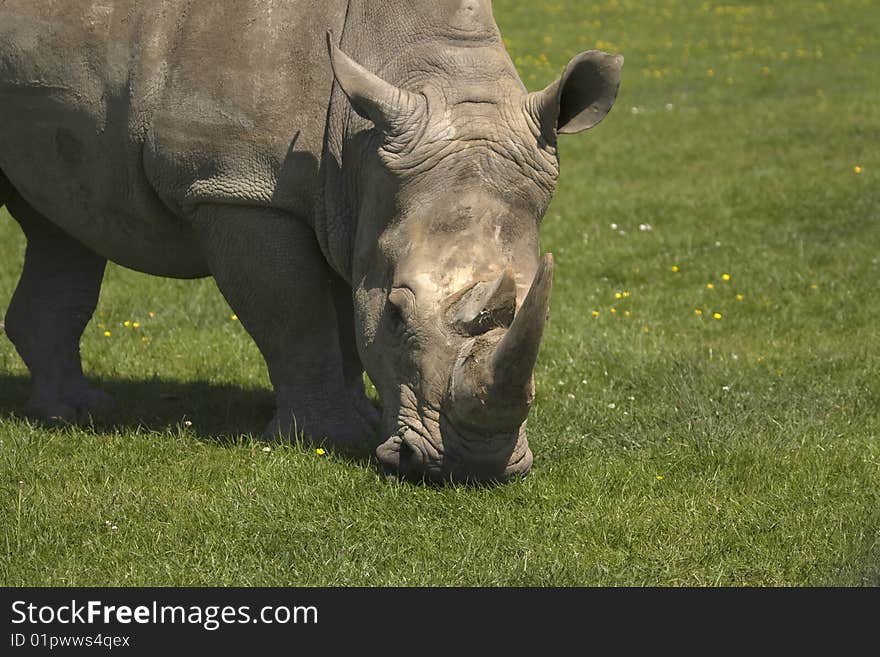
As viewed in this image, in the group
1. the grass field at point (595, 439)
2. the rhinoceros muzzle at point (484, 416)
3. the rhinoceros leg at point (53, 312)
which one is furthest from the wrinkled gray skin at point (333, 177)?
the grass field at point (595, 439)

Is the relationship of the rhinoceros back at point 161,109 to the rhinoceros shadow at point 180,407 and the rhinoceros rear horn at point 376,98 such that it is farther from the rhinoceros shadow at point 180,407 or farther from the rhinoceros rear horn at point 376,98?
the rhinoceros shadow at point 180,407

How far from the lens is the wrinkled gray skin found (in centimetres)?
602

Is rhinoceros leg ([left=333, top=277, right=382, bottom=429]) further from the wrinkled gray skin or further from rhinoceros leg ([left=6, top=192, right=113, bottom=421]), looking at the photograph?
rhinoceros leg ([left=6, top=192, right=113, bottom=421])

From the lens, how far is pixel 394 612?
509 centimetres

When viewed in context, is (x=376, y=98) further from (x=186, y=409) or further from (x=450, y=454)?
(x=186, y=409)

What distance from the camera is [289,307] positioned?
22.7ft

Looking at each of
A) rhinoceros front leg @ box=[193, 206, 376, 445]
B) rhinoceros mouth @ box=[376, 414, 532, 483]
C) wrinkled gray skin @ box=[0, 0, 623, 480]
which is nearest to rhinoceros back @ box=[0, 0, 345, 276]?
wrinkled gray skin @ box=[0, 0, 623, 480]

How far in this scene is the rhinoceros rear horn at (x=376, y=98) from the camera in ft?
20.4

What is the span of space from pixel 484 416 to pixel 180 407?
8.90 ft

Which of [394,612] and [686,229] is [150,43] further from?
[686,229]

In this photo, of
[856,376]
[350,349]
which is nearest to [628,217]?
[856,376]

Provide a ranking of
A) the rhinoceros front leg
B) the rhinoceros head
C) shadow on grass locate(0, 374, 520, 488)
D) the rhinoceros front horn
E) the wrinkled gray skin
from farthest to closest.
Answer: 1. shadow on grass locate(0, 374, 520, 488)
2. the rhinoceros front leg
3. the wrinkled gray skin
4. the rhinoceros head
5. the rhinoceros front horn

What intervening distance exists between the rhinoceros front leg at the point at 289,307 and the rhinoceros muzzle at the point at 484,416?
87 centimetres

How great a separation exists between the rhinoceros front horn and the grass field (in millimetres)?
437
